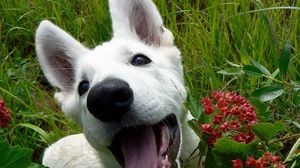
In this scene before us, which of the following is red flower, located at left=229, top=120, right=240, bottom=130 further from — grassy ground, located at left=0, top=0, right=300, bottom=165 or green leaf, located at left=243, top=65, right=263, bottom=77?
grassy ground, located at left=0, top=0, right=300, bottom=165

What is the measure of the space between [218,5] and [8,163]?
7.78ft

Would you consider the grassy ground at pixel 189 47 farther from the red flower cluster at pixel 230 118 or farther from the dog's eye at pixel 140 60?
the red flower cluster at pixel 230 118

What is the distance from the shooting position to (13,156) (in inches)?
83.5

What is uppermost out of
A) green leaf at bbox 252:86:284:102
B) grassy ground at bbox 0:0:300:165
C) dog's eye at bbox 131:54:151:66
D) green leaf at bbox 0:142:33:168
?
green leaf at bbox 0:142:33:168

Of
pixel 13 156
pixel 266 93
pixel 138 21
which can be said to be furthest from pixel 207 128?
pixel 138 21

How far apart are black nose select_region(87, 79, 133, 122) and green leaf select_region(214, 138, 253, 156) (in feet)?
1.23

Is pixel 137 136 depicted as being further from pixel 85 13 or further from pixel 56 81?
pixel 85 13

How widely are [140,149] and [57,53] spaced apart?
0.89 metres

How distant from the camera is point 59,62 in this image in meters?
3.27

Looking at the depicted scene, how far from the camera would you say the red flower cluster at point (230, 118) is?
2.20m

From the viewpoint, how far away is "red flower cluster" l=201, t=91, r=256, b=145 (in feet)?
7.22

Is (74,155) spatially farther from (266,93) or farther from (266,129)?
(266,129)

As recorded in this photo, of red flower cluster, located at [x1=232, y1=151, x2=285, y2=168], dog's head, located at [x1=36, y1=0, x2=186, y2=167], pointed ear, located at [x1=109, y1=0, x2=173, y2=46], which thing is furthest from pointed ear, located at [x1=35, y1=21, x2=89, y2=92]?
red flower cluster, located at [x1=232, y1=151, x2=285, y2=168]

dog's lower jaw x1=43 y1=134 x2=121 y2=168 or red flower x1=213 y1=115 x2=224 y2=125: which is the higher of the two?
red flower x1=213 y1=115 x2=224 y2=125
